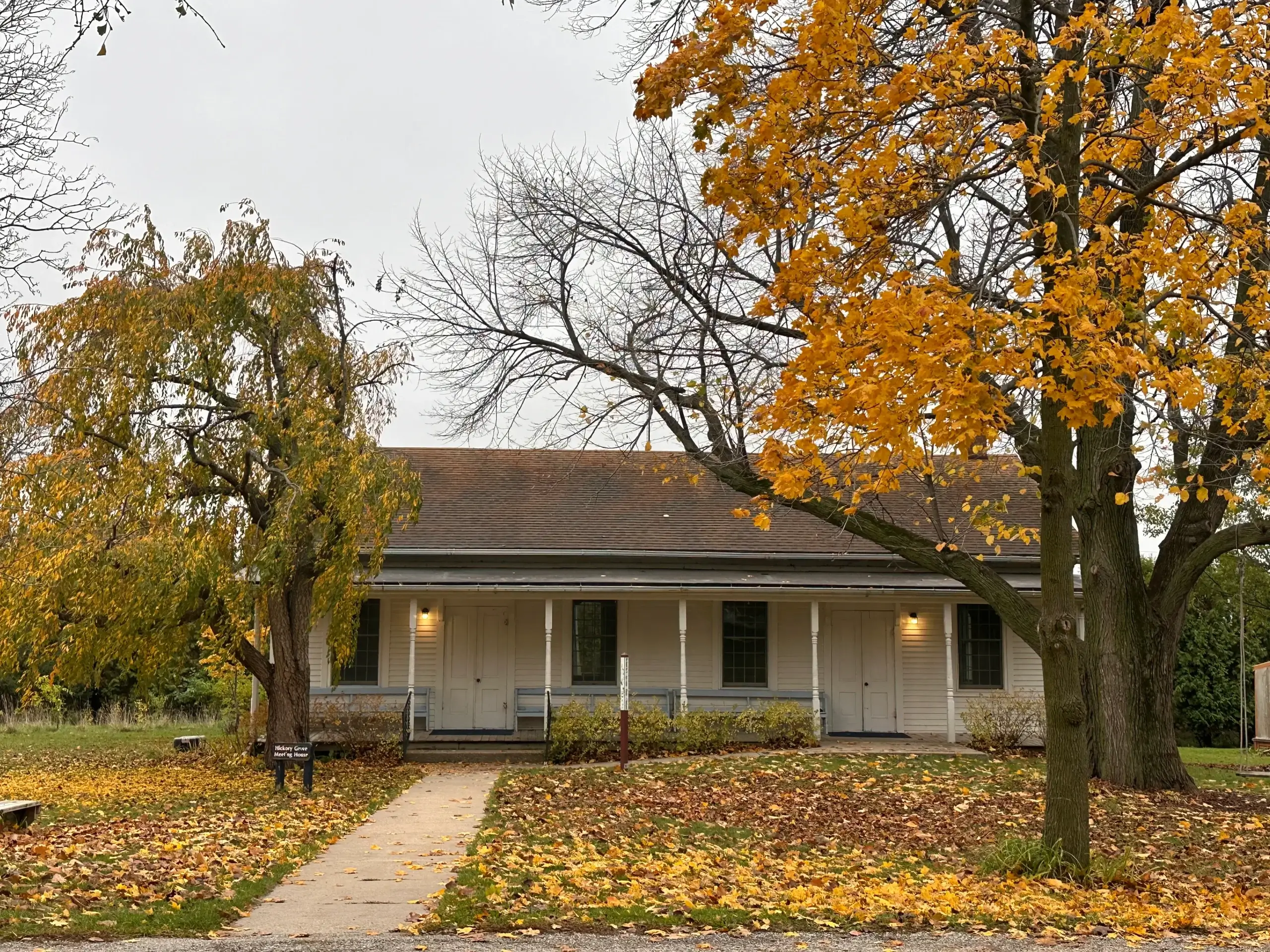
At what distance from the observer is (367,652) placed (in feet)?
75.2

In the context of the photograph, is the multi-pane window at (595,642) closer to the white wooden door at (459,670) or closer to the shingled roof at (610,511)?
the shingled roof at (610,511)

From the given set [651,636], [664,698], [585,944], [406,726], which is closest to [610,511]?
[651,636]

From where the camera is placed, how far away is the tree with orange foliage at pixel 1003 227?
788 cm

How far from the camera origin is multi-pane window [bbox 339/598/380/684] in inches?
894

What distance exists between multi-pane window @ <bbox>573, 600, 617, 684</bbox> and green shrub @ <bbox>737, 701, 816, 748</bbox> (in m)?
3.42

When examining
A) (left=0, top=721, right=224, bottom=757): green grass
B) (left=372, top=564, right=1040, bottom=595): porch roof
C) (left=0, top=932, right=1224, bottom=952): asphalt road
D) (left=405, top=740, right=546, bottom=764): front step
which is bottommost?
(left=0, top=721, right=224, bottom=757): green grass

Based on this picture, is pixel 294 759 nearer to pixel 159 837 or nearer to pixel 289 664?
pixel 289 664

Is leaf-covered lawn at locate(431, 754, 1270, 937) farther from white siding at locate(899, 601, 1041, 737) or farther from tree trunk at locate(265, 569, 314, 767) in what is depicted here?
white siding at locate(899, 601, 1041, 737)

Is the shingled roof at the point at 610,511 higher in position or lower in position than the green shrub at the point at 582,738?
higher

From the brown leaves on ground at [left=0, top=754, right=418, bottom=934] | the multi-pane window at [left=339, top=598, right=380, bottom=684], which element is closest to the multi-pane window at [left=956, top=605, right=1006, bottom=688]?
the brown leaves on ground at [left=0, top=754, right=418, bottom=934]

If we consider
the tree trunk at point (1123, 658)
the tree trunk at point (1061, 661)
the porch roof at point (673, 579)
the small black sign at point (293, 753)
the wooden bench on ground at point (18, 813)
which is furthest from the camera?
the porch roof at point (673, 579)

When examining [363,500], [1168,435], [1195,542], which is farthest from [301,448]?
[1195,542]

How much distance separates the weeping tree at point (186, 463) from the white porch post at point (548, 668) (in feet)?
14.9

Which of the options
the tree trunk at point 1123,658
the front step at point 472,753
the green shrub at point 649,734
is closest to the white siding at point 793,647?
the green shrub at point 649,734
